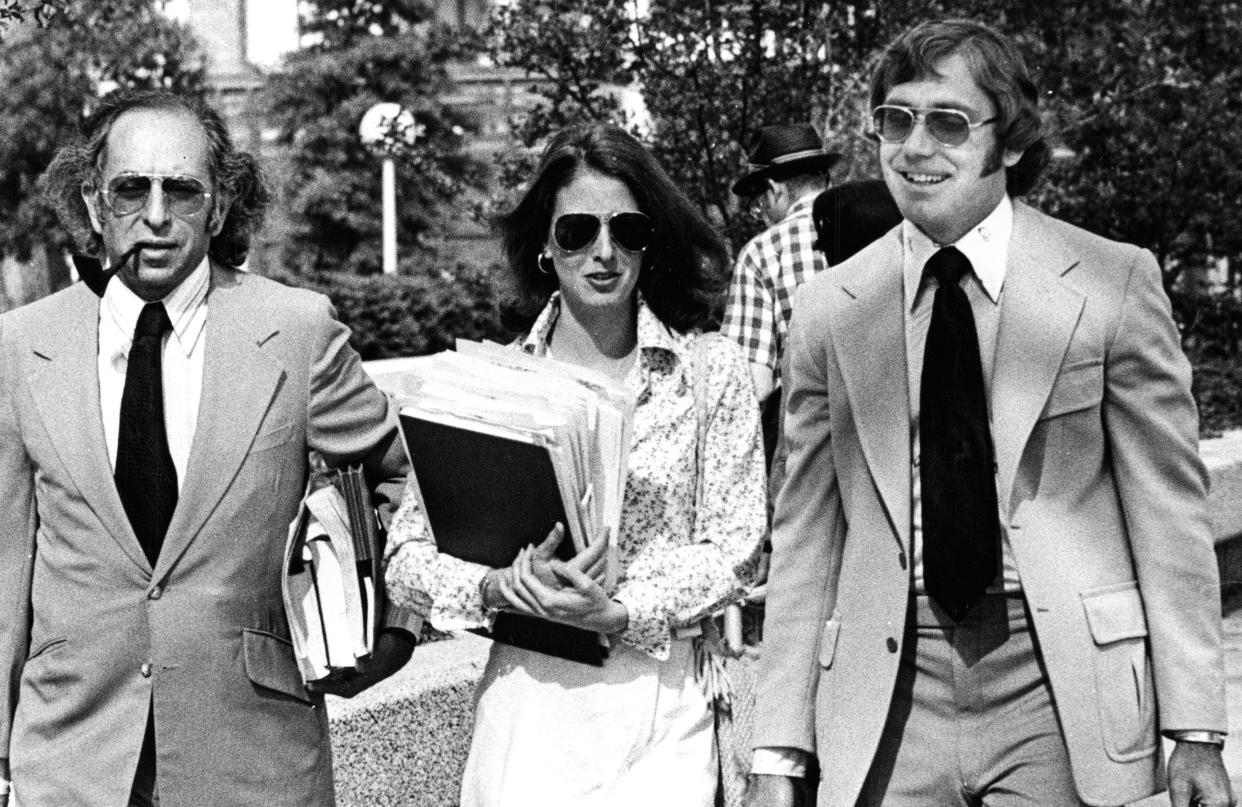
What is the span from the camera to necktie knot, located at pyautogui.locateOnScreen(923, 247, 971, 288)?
3.20m

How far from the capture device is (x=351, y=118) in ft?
95.9

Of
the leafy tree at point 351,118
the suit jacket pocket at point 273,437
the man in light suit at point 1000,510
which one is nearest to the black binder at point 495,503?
the suit jacket pocket at point 273,437

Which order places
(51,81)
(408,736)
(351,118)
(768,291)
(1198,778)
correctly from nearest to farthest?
1. (1198,778)
2. (408,736)
3. (768,291)
4. (51,81)
5. (351,118)

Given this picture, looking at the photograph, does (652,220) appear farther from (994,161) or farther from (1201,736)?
(1201,736)

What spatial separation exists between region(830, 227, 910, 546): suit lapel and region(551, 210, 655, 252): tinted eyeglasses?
472mm

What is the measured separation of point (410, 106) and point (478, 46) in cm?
1964

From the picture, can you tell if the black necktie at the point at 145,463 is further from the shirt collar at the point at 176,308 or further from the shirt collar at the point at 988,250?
the shirt collar at the point at 988,250

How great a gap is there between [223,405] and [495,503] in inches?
22.6

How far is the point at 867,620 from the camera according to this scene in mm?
3191

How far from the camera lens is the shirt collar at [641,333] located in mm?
3611

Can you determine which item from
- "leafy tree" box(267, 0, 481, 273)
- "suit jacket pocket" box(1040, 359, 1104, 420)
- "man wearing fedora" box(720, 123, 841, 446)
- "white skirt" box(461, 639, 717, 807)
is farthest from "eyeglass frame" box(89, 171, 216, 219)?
"leafy tree" box(267, 0, 481, 273)

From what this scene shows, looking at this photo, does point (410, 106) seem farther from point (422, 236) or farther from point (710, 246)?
point (710, 246)

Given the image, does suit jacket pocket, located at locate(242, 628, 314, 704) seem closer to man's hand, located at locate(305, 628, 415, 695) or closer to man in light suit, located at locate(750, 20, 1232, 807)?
man's hand, located at locate(305, 628, 415, 695)

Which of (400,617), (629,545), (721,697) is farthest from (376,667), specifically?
(721,697)
